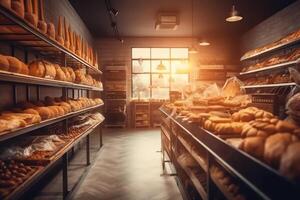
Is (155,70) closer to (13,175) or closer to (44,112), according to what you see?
(44,112)

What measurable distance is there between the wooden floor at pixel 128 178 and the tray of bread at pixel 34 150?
2.76 ft

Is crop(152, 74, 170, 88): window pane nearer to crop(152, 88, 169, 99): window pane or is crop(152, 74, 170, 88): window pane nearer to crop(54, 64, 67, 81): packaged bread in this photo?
crop(152, 88, 169, 99): window pane

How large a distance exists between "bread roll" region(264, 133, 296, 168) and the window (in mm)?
9651

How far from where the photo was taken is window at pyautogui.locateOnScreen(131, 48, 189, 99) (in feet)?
35.6

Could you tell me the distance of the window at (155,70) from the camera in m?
10.9

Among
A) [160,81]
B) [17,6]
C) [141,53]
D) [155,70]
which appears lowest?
[160,81]

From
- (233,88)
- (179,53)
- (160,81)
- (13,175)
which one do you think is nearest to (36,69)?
(13,175)

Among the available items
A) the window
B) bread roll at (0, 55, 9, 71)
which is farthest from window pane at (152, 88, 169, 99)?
bread roll at (0, 55, 9, 71)

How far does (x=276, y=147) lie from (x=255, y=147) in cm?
13

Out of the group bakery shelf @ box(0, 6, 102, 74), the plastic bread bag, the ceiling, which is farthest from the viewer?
the ceiling

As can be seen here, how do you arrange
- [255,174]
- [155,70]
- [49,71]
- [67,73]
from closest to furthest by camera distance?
1. [255,174]
2. [49,71]
3. [67,73]
4. [155,70]

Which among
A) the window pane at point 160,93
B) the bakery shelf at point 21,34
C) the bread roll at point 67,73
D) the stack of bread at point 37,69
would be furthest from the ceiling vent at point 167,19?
the bread roll at point 67,73

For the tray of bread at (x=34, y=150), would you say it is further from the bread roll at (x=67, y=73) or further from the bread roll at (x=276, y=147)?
the bread roll at (x=276, y=147)

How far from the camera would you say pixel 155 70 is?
35.9 ft
